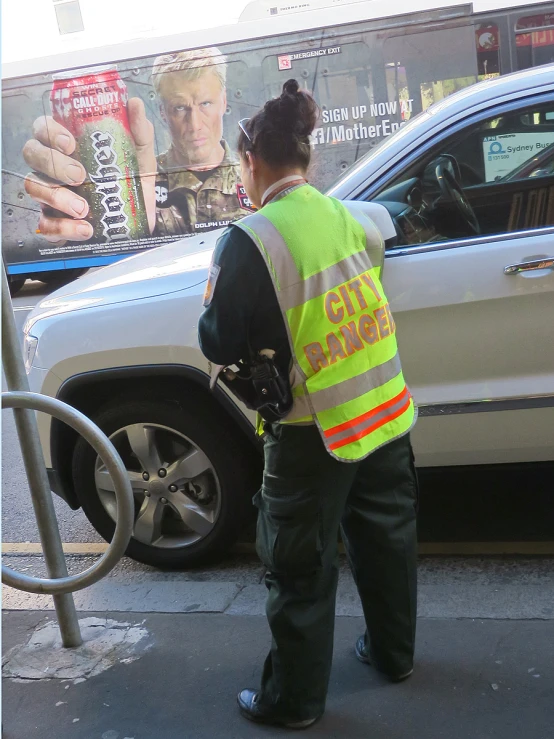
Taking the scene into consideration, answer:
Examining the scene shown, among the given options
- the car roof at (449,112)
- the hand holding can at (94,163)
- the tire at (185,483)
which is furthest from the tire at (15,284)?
the car roof at (449,112)

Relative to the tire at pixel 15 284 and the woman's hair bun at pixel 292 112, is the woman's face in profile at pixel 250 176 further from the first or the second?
the tire at pixel 15 284

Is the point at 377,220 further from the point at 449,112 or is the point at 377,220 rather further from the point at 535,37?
the point at 535,37

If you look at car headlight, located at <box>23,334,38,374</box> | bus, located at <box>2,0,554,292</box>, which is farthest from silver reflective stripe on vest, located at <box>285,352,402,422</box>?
bus, located at <box>2,0,554,292</box>

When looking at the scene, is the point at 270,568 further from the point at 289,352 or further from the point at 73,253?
the point at 73,253

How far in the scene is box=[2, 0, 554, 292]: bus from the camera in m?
10.4

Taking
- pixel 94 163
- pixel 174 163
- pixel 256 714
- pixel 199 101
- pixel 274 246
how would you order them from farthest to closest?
pixel 94 163
pixel 174 163
pixel 199 101
pixel 256 714
pixel 274 246

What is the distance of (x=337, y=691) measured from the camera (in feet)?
8.82

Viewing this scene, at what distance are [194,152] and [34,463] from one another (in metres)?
9.19

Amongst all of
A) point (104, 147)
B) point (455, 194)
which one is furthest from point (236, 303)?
point (104, 147)

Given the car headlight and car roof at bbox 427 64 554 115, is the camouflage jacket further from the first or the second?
car roof at bbox 427 64 554 115

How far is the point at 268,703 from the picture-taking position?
253cm

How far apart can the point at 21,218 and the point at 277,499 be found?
11.1m

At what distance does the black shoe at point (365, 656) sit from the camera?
2697 millimetres

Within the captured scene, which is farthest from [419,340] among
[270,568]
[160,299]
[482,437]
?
[270,568]
